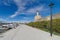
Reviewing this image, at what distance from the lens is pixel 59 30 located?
95.3 feet

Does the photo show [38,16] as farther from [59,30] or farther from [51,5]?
[51,5]

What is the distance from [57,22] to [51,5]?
968cm

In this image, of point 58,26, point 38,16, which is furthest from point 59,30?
point 38,16

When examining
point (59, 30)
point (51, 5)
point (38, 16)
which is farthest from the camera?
point (38, 16)

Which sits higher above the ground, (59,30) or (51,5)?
(51,5)

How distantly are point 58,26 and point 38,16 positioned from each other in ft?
326

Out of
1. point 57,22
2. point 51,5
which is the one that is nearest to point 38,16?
point 57,22

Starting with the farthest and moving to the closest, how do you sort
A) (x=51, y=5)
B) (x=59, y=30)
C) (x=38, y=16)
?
(x=38, y=16), (x=59, y=30), (x=51, y=5)

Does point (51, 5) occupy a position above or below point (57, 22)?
above

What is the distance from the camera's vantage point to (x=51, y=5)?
20.6 m

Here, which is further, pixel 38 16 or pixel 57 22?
pixel 38 16

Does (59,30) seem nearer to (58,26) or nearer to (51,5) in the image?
(58,26)

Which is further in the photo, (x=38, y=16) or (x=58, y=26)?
(x=38, y=16)

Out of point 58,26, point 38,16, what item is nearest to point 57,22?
point 58,26
